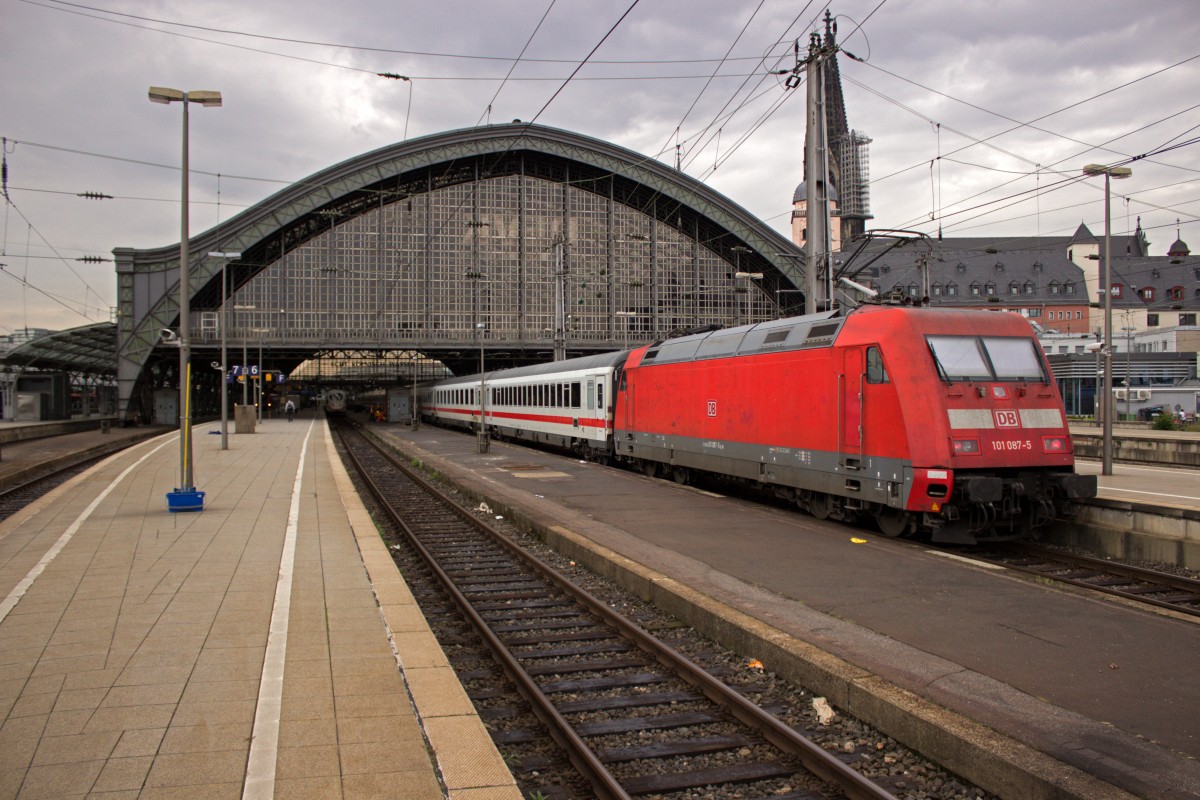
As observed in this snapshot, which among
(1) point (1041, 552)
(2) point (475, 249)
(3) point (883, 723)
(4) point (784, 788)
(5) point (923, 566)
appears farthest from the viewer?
(2) point (475, 249)

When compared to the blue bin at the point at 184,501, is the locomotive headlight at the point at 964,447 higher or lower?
higher

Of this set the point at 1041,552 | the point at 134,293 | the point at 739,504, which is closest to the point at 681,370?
the point at 739,504

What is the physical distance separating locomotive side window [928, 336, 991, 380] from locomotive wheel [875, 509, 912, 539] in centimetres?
202

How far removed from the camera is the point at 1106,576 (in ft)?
31.6

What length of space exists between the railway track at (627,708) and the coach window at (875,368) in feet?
16.5

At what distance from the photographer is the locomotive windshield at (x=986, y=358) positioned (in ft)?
35.1

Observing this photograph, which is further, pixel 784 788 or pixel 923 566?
pixel 923 566

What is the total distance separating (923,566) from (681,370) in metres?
8.99

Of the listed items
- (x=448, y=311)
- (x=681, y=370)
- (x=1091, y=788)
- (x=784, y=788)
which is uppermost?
(x=448, y=311)

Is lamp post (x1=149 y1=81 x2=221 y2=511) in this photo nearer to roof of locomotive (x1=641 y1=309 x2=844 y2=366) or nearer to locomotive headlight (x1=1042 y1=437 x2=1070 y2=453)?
roof of locomotive (x1=641 y1=309 x2=844 y2=366)

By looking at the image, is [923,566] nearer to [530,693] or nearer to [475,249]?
[530,693]

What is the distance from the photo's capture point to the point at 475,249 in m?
57.7

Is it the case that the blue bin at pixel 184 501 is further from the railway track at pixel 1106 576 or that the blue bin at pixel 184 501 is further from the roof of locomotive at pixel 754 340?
the railway track at pixel 1106 576

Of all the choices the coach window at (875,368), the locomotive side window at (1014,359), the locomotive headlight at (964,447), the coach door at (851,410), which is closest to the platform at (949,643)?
the coach door at (851,410)
